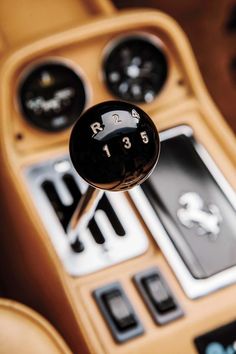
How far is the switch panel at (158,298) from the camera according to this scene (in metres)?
0.88

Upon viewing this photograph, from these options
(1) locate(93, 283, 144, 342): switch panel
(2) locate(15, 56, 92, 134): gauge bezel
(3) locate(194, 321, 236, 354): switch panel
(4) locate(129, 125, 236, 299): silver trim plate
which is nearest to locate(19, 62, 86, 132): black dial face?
(2) locate(15, 56, 92, 134): gauge bezel

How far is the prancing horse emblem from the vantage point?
95cm

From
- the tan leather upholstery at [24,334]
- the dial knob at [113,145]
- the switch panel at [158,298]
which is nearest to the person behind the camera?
the dial knob at [113,145]

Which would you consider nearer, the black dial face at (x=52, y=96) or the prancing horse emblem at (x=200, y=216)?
the prancing horse emblem at (x=200, y=216)

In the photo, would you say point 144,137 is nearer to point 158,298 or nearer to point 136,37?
point 158,298

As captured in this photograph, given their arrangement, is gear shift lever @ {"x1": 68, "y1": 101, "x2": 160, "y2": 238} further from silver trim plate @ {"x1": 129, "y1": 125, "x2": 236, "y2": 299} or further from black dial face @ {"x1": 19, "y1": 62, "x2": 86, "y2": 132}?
black dial face @ {"x1": 19, "y1": 62, "x2": 86, "y2": 132}

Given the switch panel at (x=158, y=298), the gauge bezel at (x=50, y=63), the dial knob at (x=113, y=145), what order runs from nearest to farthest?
the dial knob at (x=113, y=145), the switch panel at (x=158, y=298), the gauge bezel at (x=50, y=63)

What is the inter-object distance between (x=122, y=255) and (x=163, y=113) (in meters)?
0.30

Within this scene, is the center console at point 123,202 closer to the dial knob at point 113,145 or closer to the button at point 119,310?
the button at point 119,310

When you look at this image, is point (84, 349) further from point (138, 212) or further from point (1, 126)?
point (1, 126)

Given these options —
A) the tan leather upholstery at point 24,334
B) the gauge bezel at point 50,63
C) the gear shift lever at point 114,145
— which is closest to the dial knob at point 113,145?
the gear shift lever at point 114,145

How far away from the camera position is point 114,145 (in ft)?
2.18

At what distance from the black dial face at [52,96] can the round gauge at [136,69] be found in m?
0.07

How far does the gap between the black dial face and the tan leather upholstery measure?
374mm
